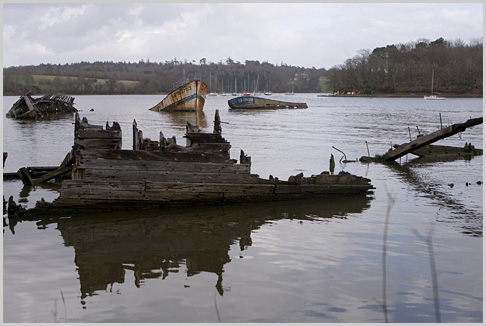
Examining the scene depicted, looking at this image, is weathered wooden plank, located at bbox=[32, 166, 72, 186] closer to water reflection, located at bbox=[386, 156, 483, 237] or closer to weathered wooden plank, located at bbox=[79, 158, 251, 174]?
weathered wooden plank, located at bbox=[79, 158, 251, 174]

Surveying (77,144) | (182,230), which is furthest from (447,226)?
(77,144)

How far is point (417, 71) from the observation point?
160750 millimetres

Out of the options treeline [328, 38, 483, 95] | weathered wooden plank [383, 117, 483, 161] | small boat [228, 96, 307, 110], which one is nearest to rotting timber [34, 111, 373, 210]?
weathered wooden plank [383, 117, 483, 161]

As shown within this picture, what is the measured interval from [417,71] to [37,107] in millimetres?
132273

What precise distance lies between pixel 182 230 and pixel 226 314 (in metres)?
3.80

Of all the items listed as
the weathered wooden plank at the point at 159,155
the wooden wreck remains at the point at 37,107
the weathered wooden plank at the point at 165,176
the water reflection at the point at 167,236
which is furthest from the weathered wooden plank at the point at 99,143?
the wooden wreck remains at the point at 37,107

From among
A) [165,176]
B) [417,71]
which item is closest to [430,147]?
[165,176]

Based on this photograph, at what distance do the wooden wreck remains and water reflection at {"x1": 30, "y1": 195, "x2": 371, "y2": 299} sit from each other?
42.8 metres

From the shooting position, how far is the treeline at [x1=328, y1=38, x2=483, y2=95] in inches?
5876

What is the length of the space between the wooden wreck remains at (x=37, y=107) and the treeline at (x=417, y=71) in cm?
11603

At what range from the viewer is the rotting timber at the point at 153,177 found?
10977 millimetres

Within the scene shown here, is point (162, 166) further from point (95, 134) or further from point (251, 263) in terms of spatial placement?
point (251, 263)

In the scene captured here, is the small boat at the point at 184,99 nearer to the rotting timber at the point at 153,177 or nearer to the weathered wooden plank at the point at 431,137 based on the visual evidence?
the weathered wooden plank at the point at 431,137

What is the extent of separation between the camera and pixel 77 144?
11016 millimetres
